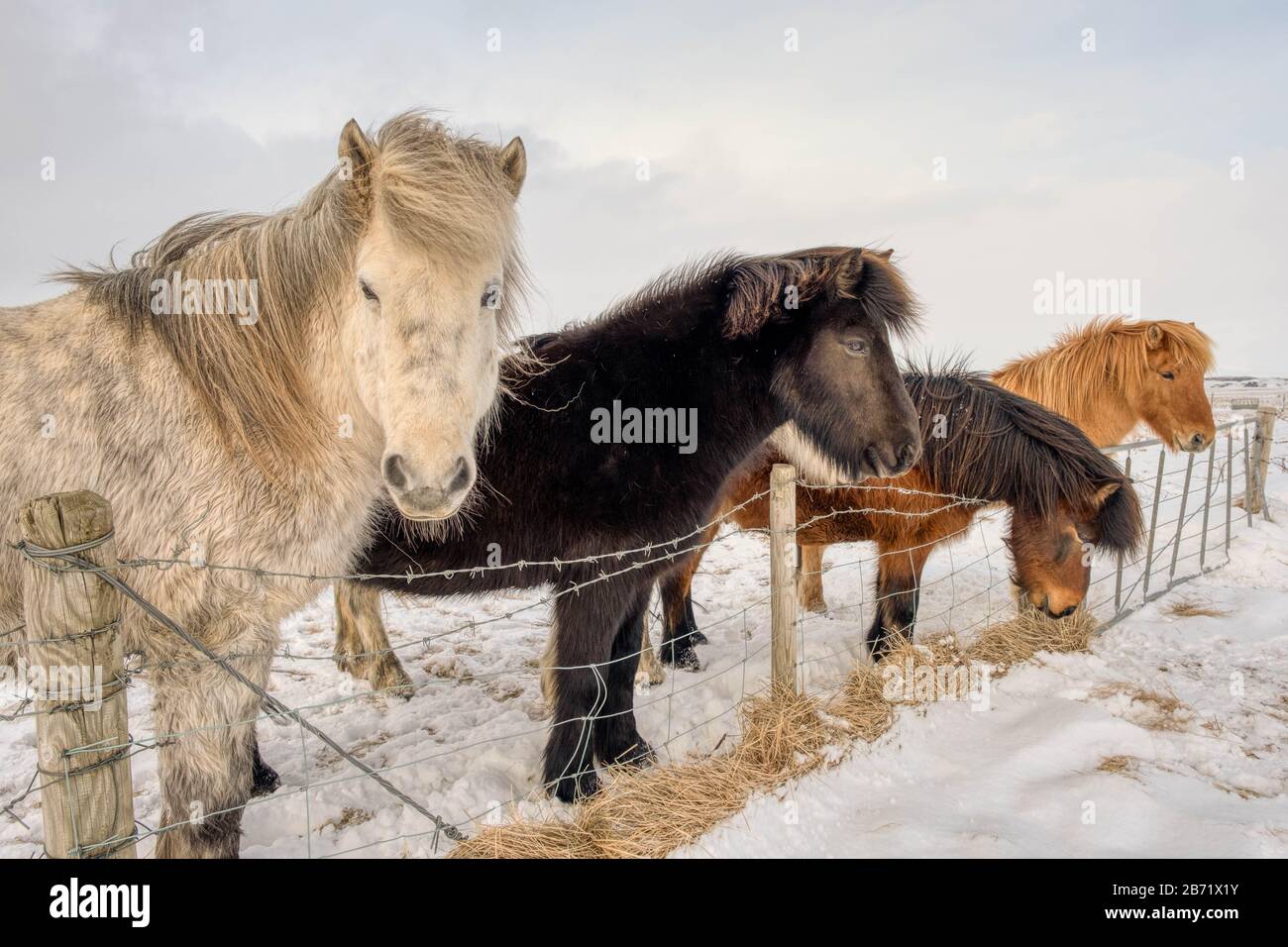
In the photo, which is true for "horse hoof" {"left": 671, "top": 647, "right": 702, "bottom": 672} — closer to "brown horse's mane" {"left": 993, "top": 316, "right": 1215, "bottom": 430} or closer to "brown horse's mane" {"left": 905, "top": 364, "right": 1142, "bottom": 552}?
"brown horse's mane" {"left": 905, "top": 364, "right": 1142, "bottom": 552}

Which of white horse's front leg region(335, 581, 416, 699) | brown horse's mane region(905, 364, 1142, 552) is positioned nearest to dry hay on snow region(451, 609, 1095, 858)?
brown horse's mane region(905, 364, 1142, 552)

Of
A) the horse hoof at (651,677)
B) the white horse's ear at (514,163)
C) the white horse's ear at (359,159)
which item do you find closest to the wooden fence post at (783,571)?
the horse hoof at (651,677)

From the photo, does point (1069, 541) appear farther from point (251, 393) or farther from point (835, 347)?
point (251, 393)

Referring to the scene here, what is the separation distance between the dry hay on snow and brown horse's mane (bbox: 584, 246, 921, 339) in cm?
200

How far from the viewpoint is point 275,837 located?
121 inches

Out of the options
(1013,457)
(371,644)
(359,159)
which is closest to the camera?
(359,159)

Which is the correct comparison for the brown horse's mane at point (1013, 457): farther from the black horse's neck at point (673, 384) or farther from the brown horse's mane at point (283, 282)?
the brown horse's mane at point (283, 282)

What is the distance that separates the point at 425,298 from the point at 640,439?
1423 millimetres

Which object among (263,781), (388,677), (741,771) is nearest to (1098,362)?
(741,771)

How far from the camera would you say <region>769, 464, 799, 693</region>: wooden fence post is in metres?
3.48

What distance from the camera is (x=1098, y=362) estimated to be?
244 inches
